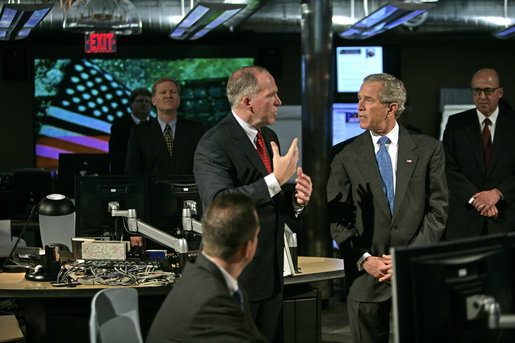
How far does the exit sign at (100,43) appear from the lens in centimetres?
829

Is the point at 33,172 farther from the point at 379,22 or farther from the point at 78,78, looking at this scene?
the point at 379,22

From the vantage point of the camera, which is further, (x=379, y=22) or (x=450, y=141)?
(x=379, y=22)

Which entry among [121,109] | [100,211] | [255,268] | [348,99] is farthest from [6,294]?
[121,109]

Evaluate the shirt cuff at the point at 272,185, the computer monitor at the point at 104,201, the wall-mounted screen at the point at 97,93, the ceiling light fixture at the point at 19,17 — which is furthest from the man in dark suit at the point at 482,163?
the wall-mounted screen at the point at 97,93

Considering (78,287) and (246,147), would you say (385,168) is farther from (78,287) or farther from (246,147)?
(78,287)

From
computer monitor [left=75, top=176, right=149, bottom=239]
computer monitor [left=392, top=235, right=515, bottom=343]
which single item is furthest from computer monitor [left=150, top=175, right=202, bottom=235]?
computer monitor [left=392, top=235, right=515, bottom=343]

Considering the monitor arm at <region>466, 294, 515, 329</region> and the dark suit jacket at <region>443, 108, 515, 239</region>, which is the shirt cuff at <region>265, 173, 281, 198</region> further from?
the dark suit jacket at <region>443, 108, 515, 239</region>

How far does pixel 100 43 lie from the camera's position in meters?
8.47

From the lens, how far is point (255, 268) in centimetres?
306

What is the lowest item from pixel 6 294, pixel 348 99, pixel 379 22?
pixel 6 294

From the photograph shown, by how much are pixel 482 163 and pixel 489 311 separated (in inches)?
121

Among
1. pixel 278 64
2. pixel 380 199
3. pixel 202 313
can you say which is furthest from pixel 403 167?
pixel 278 64

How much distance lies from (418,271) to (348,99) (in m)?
7.07

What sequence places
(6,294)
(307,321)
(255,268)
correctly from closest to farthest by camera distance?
(255,268) < (6,294) < (307,321)
